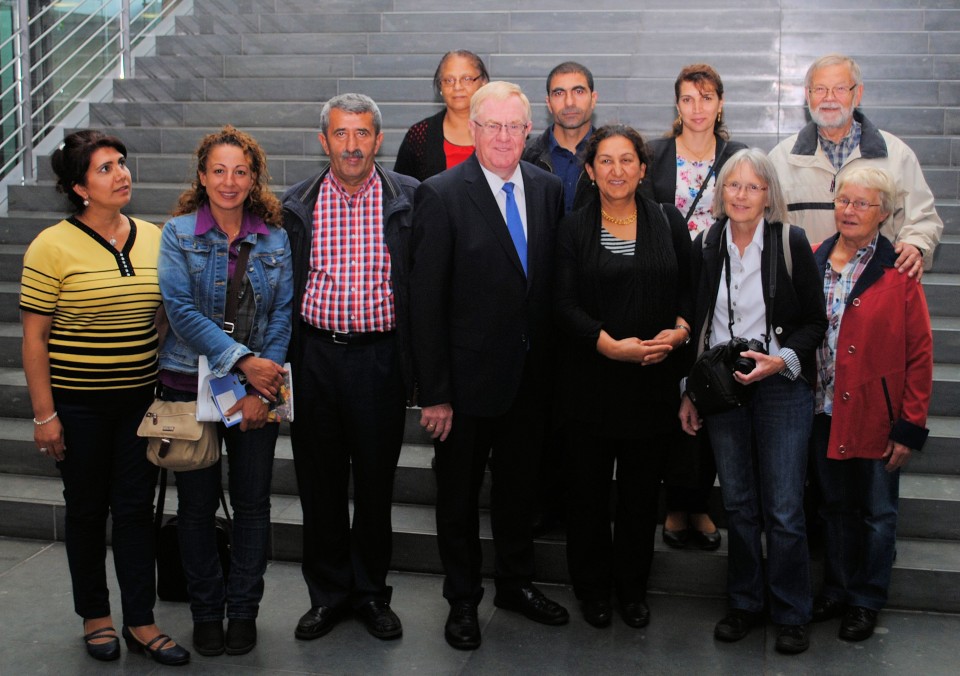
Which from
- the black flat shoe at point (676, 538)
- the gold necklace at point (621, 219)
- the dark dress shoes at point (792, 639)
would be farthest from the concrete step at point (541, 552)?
the gold necklace at point (621, 219)

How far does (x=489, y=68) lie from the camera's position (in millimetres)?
7797

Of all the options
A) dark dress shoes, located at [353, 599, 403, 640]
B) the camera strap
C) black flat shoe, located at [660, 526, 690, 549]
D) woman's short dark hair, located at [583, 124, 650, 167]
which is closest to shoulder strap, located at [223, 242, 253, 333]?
dark dress shoes, located at [353, 599, 403, 640]

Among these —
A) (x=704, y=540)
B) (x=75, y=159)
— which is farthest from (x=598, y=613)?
(x=75, y=159)

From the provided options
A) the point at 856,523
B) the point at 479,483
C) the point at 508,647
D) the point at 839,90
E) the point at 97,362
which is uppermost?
the point at 839,90

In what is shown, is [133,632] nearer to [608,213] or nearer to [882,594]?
[608,213]

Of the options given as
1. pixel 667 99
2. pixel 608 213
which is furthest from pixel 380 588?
pixel 667 99

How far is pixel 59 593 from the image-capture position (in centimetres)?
430

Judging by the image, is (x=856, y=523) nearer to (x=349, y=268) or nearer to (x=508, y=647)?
(x=508, y=647)

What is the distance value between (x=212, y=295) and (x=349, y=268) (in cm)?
49

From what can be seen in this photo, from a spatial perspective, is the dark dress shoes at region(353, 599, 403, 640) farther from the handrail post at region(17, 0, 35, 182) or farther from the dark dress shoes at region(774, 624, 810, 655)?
the handrail post at region(17, 0, 35, 182)

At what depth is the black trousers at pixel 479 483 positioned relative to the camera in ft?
12.5

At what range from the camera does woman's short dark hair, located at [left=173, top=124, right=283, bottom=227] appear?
3615 mm

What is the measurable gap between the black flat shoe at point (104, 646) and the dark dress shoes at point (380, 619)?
891 mm

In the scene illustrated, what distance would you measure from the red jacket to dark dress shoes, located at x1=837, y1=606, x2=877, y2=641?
63cm
